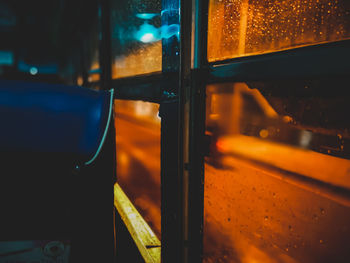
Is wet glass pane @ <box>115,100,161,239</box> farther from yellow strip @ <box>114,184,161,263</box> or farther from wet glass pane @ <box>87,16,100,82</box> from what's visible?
wet glass pane @ <box>87,16,100,82</box>

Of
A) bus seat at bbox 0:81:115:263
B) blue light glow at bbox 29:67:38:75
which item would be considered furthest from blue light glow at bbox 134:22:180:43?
blue light glow at bbox 29:67:38:75

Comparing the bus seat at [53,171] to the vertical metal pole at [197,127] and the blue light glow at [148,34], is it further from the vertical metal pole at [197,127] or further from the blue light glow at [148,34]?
the blue light glow at [148,34]

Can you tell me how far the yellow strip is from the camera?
2.02 meters

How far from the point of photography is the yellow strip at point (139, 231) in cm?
202

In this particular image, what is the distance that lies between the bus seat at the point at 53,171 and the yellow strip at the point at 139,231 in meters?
0.69

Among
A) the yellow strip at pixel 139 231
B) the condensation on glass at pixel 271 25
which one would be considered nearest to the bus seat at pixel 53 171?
the yellow strip at pixel 139 231

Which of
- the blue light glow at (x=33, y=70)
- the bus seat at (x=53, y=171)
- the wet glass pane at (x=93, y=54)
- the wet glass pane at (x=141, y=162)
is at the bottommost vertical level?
the wet glass pane at (x=141, y=162)

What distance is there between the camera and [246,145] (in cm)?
1111

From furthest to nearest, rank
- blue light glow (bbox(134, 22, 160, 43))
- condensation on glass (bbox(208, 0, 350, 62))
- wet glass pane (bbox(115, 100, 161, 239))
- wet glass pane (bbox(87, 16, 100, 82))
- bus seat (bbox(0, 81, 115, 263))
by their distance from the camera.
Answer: wet glass pane (bbox(87, 16, 100, 82)) → wet glass pane (bbox(115, 100, 161, 239)) → blue light glow (bbox(134, 22, 160, 43)) → bus seat (bbox(0, 81, 115, 263)) → condensation on glass (bbox(208, 0, 350, 62))

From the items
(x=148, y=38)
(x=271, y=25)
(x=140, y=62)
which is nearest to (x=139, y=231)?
(x=140, y=62)

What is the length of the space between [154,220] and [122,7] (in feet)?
8.73

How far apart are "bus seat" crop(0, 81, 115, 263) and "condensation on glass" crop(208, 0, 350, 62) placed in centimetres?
81

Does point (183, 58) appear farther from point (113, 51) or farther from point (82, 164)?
point (113, 51)

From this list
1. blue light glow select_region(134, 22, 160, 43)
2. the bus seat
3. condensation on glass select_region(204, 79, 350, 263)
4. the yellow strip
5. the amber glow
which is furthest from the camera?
blue light glow select_region(134, 22, 160, 43)
